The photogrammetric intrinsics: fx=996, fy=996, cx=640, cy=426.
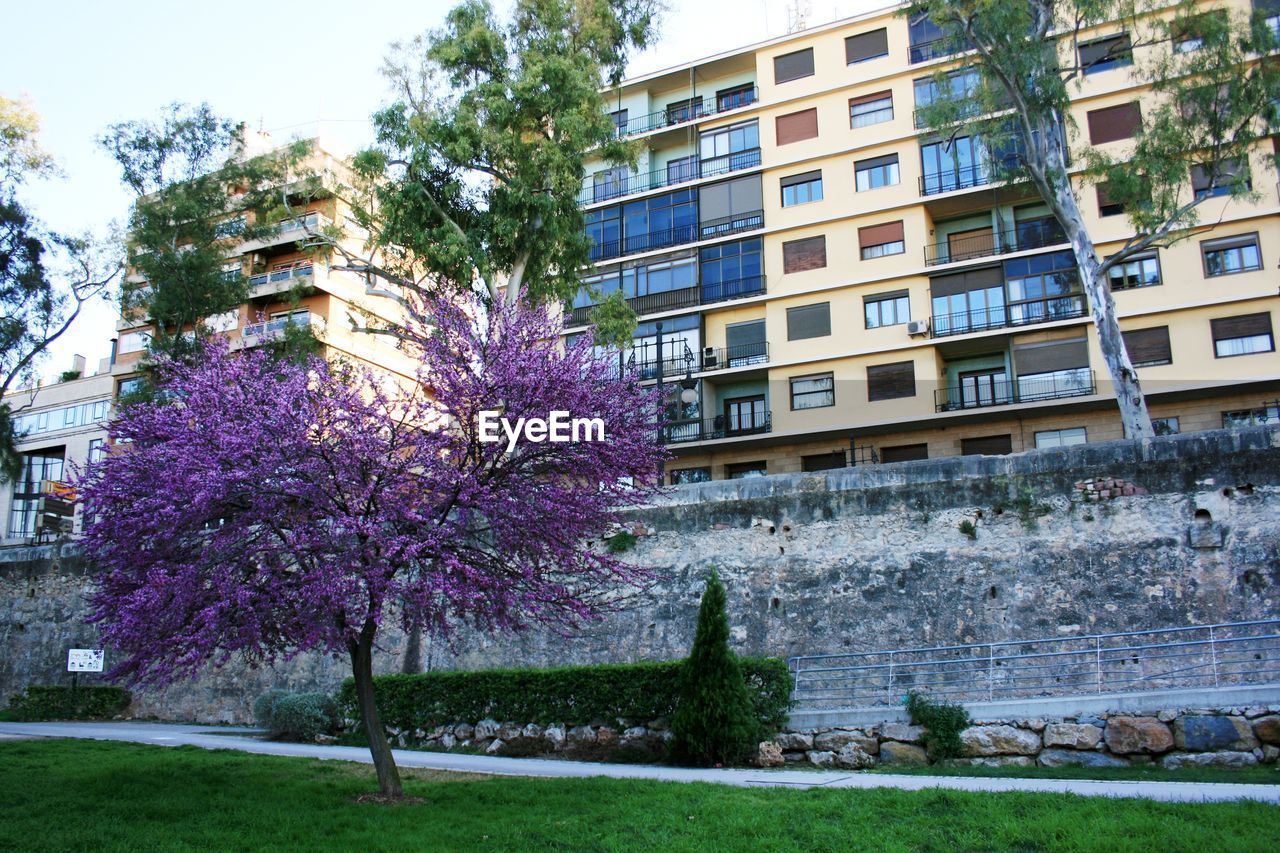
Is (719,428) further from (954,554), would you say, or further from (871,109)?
(954,554)

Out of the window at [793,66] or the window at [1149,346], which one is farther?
the window at [793,66]

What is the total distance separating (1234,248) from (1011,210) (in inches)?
251

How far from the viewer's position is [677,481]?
33.3 meters

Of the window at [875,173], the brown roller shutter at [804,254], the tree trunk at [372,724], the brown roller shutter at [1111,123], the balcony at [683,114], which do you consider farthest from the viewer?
the balcony at [683,114]

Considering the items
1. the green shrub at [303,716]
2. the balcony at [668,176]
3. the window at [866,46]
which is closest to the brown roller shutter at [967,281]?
the balcony at [668,176]

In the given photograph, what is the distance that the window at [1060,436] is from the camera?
2886cm

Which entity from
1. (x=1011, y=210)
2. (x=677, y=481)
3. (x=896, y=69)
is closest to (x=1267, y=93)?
(x=1011, y=210)

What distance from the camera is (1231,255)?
91.2ft

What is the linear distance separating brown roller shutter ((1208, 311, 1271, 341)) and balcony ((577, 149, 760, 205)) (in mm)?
15299

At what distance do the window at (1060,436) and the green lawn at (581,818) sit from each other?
21.8 metres

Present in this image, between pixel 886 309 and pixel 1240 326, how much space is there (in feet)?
32.1

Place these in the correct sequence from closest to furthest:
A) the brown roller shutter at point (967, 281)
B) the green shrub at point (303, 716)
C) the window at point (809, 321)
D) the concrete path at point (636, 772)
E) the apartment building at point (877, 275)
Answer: the concrete path at point (636, 772) < the green shrub at point (303, 716) < the apartment building at point (877, 275) < the brown roller shutter at point (967, 281) < the window at point (809, 321)

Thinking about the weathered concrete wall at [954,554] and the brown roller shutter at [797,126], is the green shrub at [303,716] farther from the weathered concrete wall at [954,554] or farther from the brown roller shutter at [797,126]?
the brown roller shutter at [797,126]

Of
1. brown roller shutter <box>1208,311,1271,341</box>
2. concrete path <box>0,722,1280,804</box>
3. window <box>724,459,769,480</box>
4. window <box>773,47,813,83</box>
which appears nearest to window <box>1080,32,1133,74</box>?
brown roller shutter <box>1208,311,1271,341</box>
